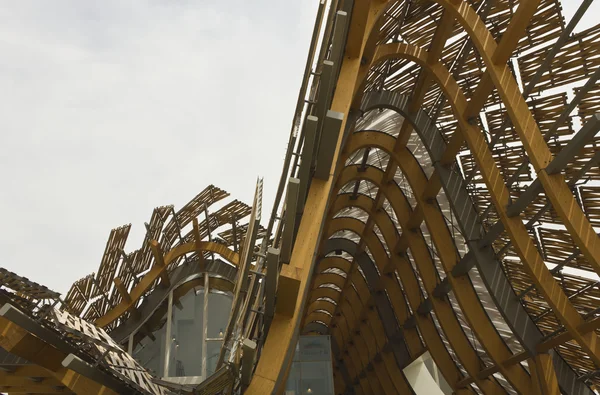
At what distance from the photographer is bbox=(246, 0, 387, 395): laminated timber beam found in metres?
7.16

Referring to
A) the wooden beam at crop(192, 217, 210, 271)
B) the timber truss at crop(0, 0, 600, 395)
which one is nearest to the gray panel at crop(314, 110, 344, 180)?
the timber truss at crop(0, 0, 600, 395)

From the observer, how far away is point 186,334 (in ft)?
68.7

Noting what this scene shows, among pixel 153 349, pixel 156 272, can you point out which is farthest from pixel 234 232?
pixel 153 349

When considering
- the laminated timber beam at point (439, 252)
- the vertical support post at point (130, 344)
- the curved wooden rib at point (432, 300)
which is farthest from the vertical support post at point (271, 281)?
the vertical support post at point (130, 344)

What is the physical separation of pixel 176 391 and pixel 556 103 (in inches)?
377

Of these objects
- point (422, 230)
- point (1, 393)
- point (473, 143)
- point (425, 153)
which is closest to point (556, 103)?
point (473, 143)

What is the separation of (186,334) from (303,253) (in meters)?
14.6

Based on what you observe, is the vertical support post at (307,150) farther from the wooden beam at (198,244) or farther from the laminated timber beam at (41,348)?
the wooden beam at (198,244)

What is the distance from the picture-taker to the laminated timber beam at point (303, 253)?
716cm

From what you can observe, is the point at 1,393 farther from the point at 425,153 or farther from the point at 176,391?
the point at 425,153

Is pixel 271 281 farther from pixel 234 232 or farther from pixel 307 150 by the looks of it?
pixel 234 232

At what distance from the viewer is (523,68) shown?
12.0m

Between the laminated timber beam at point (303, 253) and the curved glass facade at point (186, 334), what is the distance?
1247cm

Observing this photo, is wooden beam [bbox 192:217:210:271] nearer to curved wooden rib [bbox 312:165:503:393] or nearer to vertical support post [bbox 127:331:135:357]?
vertical support post [bbox 127:331:135:357]
